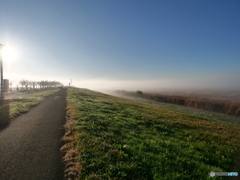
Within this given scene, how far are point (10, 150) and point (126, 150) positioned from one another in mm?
5680

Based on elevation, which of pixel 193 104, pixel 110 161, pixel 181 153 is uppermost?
pixel 110 161

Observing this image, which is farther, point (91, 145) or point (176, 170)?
point (91, 145)

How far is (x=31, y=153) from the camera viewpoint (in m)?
5.77

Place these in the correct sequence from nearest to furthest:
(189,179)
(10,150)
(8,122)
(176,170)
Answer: (189,179) → (176,170) → (10,150) → (8,122)

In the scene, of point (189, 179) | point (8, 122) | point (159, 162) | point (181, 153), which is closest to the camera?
point (189, 179)

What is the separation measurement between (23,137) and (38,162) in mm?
3425

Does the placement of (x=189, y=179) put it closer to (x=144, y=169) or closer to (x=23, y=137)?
(x=144, y=169)

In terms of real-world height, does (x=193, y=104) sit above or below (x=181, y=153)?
below

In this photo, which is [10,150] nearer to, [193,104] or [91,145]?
[91,145]

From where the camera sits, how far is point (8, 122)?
10258mm

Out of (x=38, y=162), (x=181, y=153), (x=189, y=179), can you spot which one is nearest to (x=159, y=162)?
(x=189, y=179)

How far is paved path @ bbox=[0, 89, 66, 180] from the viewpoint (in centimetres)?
449

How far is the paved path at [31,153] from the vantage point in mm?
4491

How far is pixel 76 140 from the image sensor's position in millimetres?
6727
